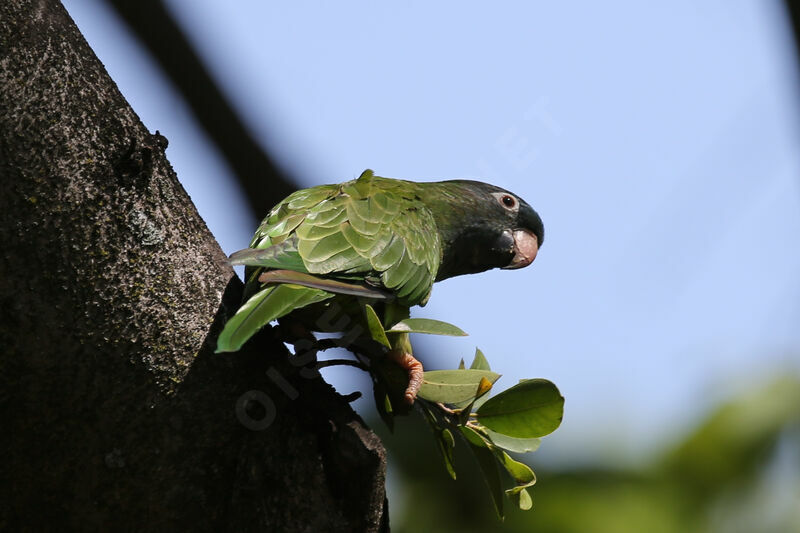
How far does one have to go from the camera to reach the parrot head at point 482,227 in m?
3.51

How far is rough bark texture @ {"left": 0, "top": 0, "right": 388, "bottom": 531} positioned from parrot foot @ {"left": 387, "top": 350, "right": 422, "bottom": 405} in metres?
0.29

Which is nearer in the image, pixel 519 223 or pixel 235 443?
pixel 235 443

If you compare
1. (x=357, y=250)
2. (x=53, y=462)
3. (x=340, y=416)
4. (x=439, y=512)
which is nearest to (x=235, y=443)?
(x=340, y=416)

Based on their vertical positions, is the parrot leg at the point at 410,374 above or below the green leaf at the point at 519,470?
above

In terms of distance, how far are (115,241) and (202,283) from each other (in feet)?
0.82

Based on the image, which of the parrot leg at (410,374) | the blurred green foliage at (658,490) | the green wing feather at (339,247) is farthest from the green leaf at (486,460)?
the blurred green foliage at (658,490)

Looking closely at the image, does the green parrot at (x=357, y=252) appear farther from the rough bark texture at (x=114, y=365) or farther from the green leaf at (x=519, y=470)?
the green leaf at (x=519, y=470)

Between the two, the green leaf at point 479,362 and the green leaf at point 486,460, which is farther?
the green leaf at point 479,362

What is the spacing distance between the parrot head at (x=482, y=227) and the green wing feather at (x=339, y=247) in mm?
334

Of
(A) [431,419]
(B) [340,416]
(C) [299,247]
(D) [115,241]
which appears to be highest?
(D) [115,241]

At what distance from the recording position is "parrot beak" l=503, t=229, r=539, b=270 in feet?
12.5

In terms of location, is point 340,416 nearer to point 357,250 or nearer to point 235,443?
point 235,443

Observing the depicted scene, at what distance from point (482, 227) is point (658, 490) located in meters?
2.28

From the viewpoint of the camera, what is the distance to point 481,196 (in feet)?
12.3
